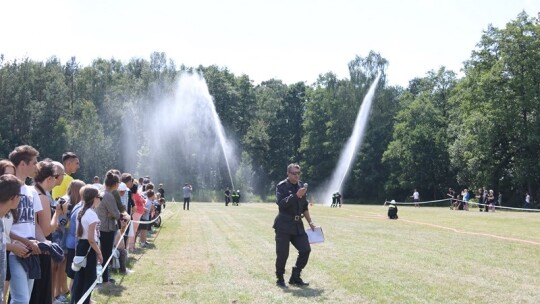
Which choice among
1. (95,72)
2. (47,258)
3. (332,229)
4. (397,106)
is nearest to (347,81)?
(397,106)

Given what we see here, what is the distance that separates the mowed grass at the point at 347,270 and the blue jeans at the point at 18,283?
3167mm

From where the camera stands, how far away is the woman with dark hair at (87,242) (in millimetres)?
8016

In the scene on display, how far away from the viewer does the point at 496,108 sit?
188 feet

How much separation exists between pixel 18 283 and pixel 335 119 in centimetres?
7962

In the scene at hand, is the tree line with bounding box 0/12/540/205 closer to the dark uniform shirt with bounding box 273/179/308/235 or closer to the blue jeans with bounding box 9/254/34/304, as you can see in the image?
the dark uniform shirt with bounding box 273/179/308/235

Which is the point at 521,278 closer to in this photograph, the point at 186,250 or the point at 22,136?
the point at 186,250

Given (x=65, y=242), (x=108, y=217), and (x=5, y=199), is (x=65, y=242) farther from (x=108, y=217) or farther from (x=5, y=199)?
(x=5, y=199)

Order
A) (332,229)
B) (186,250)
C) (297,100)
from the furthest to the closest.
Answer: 1. (297,100)
2. (332,229)
3. (186,250)

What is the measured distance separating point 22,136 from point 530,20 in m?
59.5

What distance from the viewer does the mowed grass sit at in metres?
9.56

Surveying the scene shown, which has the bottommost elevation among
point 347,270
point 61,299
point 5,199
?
point 61,299

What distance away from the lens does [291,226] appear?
10.9 meters

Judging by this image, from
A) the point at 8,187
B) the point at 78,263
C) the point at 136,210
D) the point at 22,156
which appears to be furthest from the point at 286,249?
the point at 8,187

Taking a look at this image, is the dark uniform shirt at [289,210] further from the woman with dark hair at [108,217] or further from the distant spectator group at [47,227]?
the woman with dark hair at [108,217]
